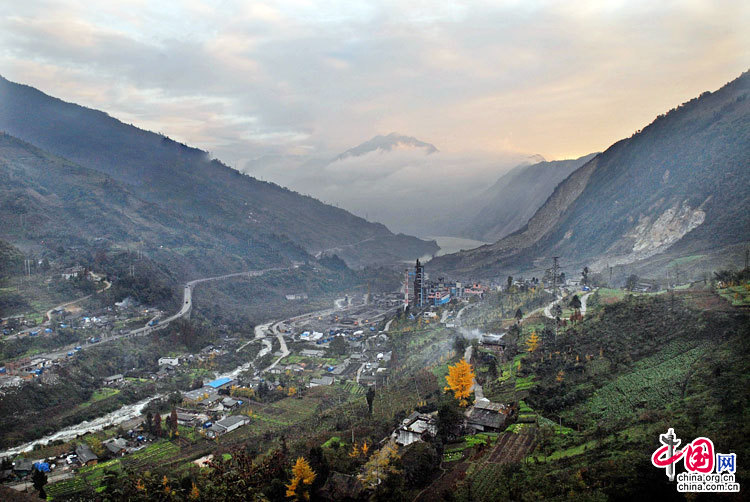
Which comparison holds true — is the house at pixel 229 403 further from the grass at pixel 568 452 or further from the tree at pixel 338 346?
the grass at pixel 568 452

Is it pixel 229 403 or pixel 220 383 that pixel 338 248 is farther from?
pixel 229 403

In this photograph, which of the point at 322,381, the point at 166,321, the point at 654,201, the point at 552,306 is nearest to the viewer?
the point at 322,381

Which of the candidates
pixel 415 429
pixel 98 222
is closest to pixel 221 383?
pixel 415 429

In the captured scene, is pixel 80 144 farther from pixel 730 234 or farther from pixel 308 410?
pixel 730 234

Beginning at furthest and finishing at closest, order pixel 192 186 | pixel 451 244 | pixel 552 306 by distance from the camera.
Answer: pixel 451 244, pixel 192 186, pixel 552 306

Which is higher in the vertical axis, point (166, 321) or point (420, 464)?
point (420, 464)

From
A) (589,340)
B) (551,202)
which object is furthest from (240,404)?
(551,202)
